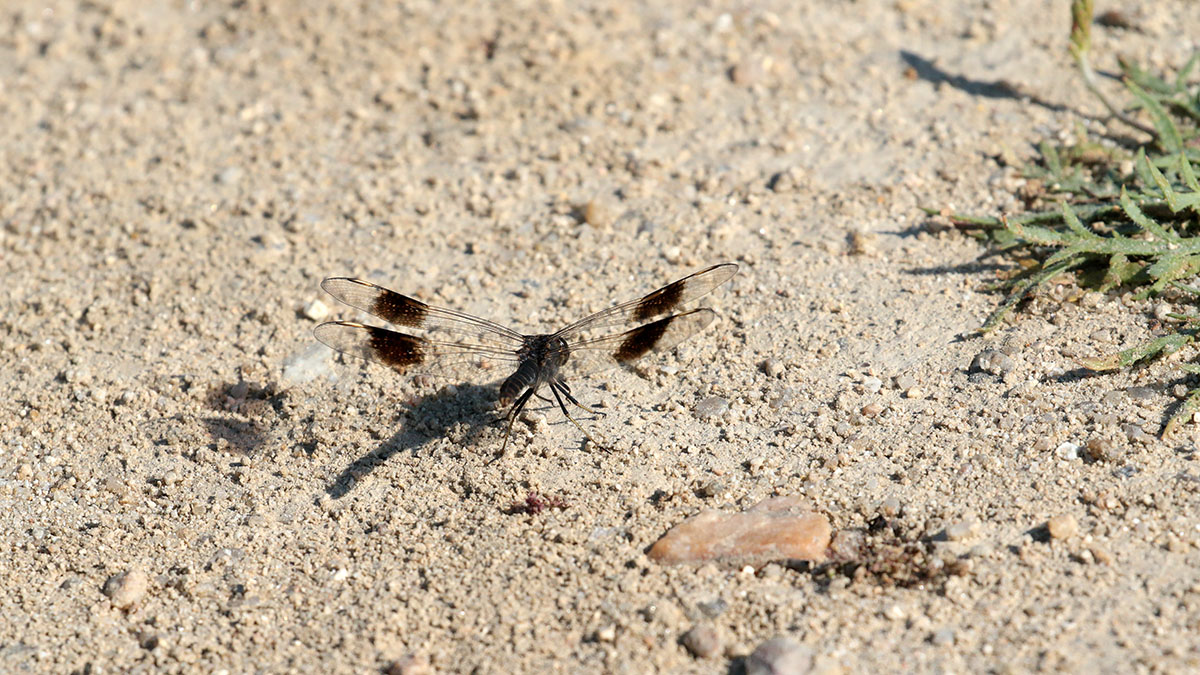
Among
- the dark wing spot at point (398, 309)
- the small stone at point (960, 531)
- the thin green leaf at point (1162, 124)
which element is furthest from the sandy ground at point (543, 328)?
the thin green leaf at point (1162, 124)

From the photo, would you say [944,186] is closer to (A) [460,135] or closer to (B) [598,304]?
(B) [598,304]

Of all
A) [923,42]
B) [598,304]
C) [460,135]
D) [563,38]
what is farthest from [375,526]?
[923,42]

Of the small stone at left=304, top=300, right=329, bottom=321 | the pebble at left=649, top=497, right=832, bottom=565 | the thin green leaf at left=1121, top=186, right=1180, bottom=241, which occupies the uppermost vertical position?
the thin green leaf at left=1121, top=186, right=1180, bottom=241

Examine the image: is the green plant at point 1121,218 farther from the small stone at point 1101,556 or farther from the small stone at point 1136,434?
the small stone at point 1101,556

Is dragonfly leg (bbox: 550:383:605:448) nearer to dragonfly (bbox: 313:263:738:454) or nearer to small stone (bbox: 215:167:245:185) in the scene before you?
dragonfly (bbox: 313:263:738:454)

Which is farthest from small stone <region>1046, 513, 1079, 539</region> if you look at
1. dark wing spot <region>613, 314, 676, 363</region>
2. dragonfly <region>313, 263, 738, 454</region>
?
dark wing spot <region>613, 314, 676, 363</region>

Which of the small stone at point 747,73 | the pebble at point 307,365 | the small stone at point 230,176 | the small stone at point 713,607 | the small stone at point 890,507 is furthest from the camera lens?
the small stone at point 747,73

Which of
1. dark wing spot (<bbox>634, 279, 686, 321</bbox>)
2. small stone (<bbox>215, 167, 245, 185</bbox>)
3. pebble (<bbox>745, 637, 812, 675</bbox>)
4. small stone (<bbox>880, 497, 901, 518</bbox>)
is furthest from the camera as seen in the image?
small stone (<bbox>215, 167, 245, 185</bbox>)
